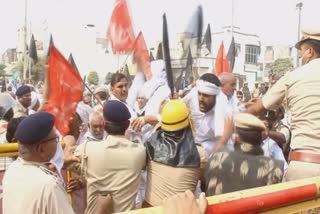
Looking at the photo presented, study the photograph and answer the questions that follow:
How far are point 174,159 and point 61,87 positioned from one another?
3.06 meters

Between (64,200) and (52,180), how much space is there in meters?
0.12

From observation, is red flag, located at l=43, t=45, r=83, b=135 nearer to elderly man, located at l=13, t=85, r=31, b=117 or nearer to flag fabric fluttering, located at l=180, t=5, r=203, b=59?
elderly man, located at l=13, t=85, r=31, b=117

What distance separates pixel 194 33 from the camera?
18.1 feet

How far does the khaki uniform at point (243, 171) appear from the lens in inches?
111

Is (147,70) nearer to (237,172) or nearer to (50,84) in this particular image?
(50,84)

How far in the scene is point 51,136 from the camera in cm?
243

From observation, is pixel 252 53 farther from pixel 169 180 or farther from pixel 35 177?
pixel 35 177

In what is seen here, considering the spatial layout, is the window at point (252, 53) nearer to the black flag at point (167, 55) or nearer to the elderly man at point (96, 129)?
the black flag at point (167, 55)

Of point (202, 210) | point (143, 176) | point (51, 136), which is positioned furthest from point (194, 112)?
point (202, 210)

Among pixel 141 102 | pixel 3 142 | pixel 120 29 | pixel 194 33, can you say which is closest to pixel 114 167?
pixel 3 142

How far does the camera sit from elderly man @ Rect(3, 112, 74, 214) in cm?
219

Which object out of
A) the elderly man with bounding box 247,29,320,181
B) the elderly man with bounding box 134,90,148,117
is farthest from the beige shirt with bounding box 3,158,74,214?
the elderly man with bounding box 134,90,148,117

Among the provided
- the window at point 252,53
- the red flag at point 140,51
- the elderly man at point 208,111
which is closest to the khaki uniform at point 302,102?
the elderly man at point 208,111

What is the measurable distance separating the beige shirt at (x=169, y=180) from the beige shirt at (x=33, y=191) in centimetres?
112
